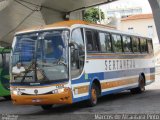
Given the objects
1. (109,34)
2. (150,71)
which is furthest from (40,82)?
(150,71)

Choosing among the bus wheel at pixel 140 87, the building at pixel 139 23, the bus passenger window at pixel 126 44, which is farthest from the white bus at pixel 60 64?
the building at pixel 139 23

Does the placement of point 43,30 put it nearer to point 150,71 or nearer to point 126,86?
point 126,86

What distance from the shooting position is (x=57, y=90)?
1498cm

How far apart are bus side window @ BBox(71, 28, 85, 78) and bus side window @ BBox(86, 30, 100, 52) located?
0.46 meters

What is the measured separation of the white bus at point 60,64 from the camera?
49.5 feet

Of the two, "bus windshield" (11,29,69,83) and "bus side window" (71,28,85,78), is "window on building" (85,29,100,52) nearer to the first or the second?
"bus side window" (71,28,85,78)

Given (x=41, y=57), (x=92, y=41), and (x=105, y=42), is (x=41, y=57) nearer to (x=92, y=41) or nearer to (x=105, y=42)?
(x=92, y=41)

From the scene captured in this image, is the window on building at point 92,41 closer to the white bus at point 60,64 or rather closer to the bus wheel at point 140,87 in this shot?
the white bus at point 60,64

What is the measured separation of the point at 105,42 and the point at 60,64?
A: 385 cm

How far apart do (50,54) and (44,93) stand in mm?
1270

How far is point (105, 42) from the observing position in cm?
1853

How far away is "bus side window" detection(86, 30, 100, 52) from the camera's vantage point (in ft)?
55.6

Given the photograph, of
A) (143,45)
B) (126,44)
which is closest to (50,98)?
(126,44)

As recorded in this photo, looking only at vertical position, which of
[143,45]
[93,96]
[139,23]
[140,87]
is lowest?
[140,87]
